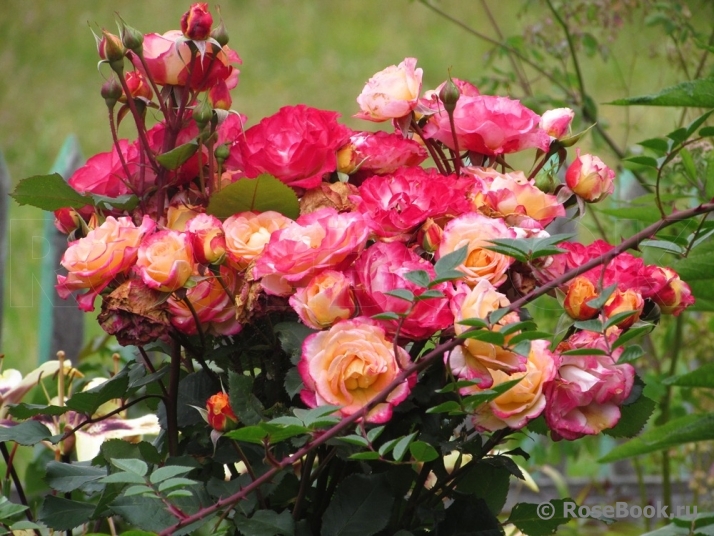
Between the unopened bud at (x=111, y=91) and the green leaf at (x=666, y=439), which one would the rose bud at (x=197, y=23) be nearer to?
the unopened bud at (x=111, y=91)

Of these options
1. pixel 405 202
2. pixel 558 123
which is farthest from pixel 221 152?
pixel 558 123

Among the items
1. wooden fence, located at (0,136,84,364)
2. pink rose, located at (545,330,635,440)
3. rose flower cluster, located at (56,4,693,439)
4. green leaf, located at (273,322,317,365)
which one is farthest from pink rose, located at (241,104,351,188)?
wooden fence, located at (0,136,84,364)

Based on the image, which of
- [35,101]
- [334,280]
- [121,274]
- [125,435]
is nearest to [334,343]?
[334,280]

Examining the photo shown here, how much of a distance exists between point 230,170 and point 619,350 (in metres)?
0.31

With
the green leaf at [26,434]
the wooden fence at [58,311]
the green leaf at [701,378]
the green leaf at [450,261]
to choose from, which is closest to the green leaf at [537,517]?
the green leaf at [701,378]

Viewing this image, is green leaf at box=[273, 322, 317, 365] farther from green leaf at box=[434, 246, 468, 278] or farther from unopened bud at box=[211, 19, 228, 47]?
unopened bud at box=[211, 19, 228, 47]

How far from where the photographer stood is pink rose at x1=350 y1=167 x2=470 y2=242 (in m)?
0.54

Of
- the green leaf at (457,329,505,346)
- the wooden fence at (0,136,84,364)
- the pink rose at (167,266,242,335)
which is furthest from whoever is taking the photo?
the wooden fence at (0,136,84,364)

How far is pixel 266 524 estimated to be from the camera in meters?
0.54

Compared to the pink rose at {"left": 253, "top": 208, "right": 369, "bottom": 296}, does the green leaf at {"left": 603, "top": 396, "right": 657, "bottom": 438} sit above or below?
below

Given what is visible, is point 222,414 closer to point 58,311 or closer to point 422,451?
point 422,451

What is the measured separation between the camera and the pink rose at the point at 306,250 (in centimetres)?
51

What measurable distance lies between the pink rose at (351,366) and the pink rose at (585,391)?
10 centimetres

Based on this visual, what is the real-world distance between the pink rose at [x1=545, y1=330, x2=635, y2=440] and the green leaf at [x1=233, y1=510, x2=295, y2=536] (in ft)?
0.59
